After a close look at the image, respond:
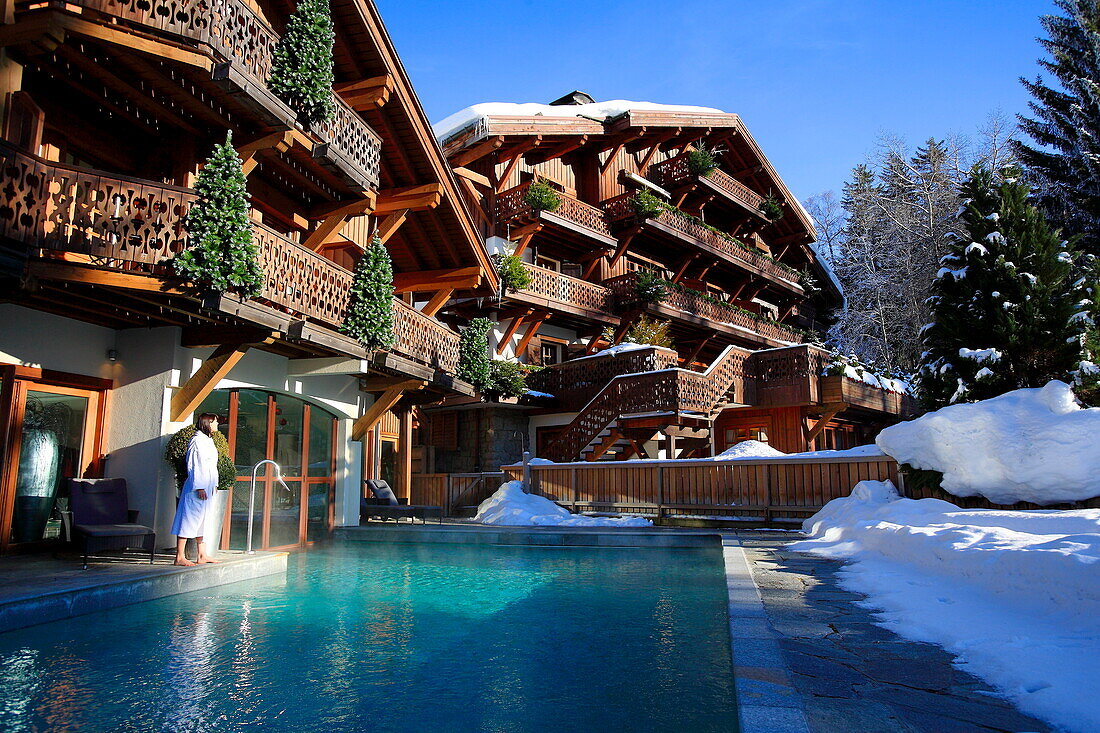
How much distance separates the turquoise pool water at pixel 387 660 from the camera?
13.1 ft

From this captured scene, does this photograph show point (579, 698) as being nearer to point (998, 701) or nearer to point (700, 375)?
point (998, 701)

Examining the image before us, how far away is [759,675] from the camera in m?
3.79

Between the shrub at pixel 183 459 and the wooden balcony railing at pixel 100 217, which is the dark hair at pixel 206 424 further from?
the wooden balcony railing at pixel 100 217

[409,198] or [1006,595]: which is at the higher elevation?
[409,198]

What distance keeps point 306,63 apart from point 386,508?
9.12m

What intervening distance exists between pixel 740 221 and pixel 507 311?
16.0 metres

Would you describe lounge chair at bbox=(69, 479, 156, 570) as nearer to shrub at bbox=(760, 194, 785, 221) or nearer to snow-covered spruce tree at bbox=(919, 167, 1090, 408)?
snow-covered spruce tree at bbox=(919, 167, 1090, 408)

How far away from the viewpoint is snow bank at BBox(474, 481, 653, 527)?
15.0 meters

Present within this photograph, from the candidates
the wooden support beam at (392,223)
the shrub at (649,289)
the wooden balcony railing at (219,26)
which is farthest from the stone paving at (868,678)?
the shrub at (649,289)

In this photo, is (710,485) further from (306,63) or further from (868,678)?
(868,678)

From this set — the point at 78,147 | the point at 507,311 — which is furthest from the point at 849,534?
the point at 507,311

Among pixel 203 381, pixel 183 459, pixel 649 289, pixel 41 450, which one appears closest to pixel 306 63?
pixel 203 381

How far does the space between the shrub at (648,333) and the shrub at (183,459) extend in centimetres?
1587

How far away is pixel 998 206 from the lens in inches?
491
